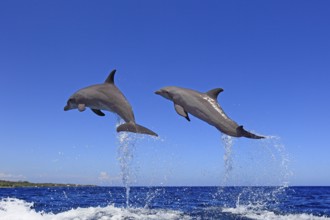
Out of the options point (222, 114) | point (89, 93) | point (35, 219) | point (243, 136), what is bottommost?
→ point (35, 219)

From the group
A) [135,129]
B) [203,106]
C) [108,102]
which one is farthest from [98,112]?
[203,106]

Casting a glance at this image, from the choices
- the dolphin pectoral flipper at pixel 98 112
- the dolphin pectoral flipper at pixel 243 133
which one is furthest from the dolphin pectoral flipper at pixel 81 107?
the dolphin pectoral flipper at pixel 243 133

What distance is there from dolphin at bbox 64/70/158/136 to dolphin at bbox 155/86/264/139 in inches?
35.3

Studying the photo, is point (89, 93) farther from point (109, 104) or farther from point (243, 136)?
Answer: point (243, 136)

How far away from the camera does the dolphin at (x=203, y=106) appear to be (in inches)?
296

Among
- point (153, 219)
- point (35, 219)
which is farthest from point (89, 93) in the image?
point (35, 219)

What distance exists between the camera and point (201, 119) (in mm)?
8008

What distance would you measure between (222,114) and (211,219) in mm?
13344

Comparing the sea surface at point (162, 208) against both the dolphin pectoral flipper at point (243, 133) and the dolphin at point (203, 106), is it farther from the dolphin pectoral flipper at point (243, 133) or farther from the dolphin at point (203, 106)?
the dolphin pectoral flipper at point (243, 133)

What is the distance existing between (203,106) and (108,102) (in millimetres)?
2068

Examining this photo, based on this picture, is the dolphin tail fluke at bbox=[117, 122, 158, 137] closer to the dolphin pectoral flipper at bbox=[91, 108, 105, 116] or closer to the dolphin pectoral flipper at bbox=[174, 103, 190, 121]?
the dolphin pectoral flipper at bbox=[174, 103, 190, 121]

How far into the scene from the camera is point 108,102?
8.55 m

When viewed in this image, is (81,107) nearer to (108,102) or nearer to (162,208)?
(108,102)

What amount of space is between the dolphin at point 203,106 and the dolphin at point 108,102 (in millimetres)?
897
